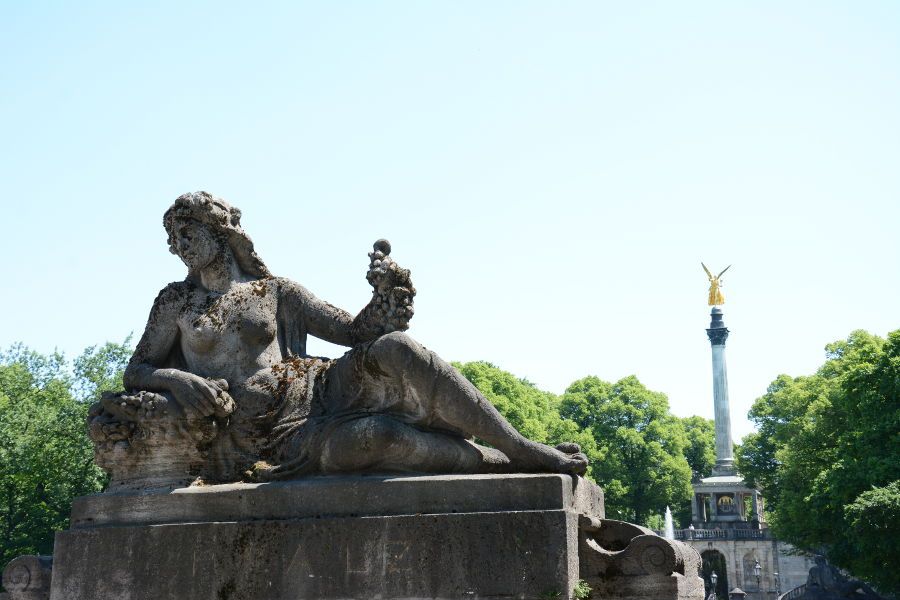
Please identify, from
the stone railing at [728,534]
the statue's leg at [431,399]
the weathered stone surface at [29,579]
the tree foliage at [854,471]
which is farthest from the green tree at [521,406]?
the statue's leg at [431,399]

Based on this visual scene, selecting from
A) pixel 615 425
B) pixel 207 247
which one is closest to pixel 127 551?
pixel 207 247

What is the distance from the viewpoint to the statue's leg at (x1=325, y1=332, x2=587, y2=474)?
7.13 meters

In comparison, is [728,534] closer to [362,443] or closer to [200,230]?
[200,230]

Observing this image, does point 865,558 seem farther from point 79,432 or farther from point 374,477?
point 374,477

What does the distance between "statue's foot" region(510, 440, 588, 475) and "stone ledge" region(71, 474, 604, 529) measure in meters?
0.09

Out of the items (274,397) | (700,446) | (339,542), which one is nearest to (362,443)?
(339,542)

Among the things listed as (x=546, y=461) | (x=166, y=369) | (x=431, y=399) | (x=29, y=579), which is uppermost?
(x=166, y=369)

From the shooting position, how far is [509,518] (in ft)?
21.9

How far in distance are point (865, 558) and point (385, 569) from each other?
2665cm

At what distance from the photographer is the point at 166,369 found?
7.59m

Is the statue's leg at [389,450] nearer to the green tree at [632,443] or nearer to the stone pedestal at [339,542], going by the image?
the stone pedestal at [339,542]

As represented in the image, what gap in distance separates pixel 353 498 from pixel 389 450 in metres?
0.40

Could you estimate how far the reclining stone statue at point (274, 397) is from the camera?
7.14 meters

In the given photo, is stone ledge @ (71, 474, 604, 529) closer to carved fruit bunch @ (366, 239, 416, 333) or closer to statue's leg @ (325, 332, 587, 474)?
statue's leg @ (325, 332, 587, 474)
